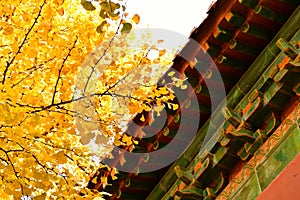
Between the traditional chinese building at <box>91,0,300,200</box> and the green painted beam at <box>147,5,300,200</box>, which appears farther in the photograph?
the green painted beam at <box>147,5,300,200</box>

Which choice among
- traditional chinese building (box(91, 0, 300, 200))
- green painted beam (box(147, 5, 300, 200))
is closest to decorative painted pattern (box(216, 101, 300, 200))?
traditional chinese building (box(91, 0, 300, 200))

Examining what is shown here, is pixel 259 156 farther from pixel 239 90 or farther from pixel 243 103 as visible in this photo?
pixel 239 90

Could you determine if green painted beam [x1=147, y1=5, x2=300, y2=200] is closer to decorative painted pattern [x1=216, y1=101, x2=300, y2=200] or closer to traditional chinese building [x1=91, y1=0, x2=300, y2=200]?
traditional chinese building [x1=91, y1=0, x2=300, y2=200]

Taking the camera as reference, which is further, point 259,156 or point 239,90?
point 239,90

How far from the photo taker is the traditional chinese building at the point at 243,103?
4035mm

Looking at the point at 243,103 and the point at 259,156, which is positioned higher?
the point at 243,103

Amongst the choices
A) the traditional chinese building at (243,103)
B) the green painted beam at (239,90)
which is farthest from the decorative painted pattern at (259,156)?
the green painted beam at (239,90)

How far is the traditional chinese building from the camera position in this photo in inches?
159

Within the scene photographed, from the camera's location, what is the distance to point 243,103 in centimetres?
454

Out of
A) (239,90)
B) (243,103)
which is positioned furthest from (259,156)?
(239,90)

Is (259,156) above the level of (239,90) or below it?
below

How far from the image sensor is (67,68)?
6211 millimetres

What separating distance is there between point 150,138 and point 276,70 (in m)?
1.67

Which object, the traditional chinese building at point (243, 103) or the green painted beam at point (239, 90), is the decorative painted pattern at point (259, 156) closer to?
the traditional chinese building at point (243, 103)
